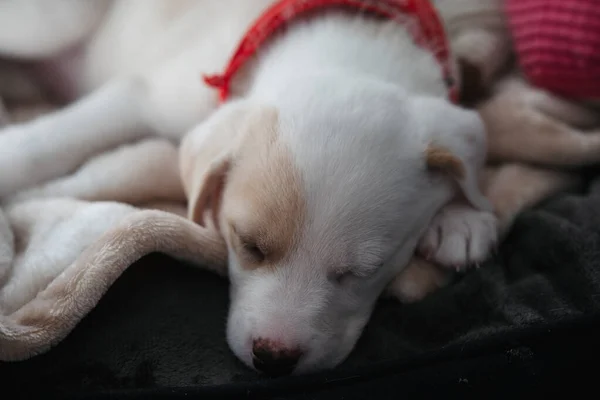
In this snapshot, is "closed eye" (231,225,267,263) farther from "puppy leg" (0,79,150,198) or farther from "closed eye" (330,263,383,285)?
"puppy leg" (0,79,150,198)

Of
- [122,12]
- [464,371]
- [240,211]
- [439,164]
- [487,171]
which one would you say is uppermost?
[122,12]

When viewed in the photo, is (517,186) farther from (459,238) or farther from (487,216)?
(459,238)

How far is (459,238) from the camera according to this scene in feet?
4.68

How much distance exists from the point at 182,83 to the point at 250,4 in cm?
30

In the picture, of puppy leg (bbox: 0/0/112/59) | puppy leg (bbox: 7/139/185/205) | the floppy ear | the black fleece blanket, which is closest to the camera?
the black fleece blanket

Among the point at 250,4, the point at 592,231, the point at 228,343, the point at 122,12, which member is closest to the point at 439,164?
the point at 592,231

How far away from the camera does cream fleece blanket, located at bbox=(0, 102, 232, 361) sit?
111 cm

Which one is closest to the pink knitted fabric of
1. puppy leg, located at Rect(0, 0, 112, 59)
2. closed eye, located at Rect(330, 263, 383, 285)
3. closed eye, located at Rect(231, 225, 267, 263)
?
closed eye, located at Rect(330, 263, 383, 285)

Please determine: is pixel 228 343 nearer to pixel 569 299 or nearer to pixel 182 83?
pixel 569 299

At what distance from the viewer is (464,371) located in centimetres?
111

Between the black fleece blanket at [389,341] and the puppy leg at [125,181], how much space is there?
0.96 ft

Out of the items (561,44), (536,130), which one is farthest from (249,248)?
(561,44)

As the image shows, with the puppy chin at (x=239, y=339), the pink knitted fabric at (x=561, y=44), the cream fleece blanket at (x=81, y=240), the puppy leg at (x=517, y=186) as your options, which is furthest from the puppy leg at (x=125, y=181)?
the pink knitted fabric at (x=561, y=44)

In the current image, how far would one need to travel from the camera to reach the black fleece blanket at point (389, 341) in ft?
3.60
